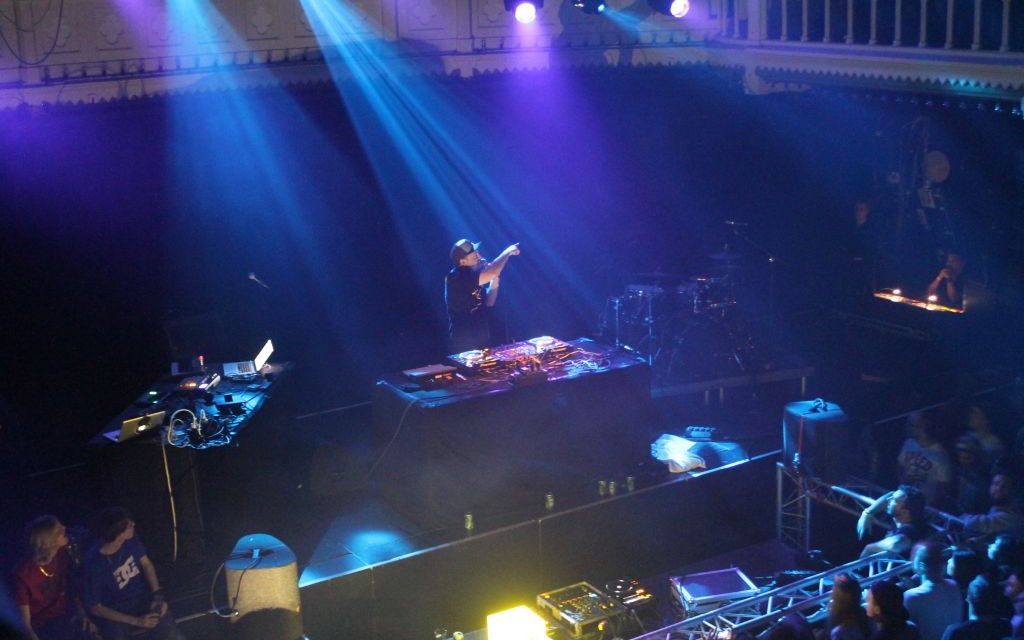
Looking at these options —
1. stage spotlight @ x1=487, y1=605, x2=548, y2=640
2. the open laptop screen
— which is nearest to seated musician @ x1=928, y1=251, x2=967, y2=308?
stage spotlight @ x1=487, y1=605, x2=548, y2=640

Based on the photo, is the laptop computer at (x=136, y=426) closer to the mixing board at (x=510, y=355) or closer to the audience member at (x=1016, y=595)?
the mixing board at (x=510, y=355)

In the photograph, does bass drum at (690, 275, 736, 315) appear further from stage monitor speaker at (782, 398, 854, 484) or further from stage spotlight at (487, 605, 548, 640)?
stage spotlight at (487, 605, 548, 640)

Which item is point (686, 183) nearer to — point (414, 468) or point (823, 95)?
point (823, 95)

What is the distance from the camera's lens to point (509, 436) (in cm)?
826

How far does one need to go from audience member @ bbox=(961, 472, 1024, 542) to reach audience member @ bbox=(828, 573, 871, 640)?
55.4 inches

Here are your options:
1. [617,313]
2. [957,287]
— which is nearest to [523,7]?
[617,313]

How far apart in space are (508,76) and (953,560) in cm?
628

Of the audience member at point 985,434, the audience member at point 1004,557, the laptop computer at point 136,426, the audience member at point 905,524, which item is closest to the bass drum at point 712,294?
the audience member at point 985,434

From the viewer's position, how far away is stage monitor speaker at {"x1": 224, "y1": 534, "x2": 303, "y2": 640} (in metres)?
6.45

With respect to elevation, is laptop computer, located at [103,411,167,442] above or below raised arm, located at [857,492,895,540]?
above

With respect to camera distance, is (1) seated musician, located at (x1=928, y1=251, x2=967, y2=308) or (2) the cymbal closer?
(1) seated musician, located at (x1=928, y1=251, x2=967, y2=308)

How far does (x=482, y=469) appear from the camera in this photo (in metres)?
8.20

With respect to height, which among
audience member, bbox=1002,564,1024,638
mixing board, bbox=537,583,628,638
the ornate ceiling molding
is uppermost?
the ornate ceiling molding

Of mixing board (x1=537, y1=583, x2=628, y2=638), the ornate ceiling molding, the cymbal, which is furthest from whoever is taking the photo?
the cymbal
